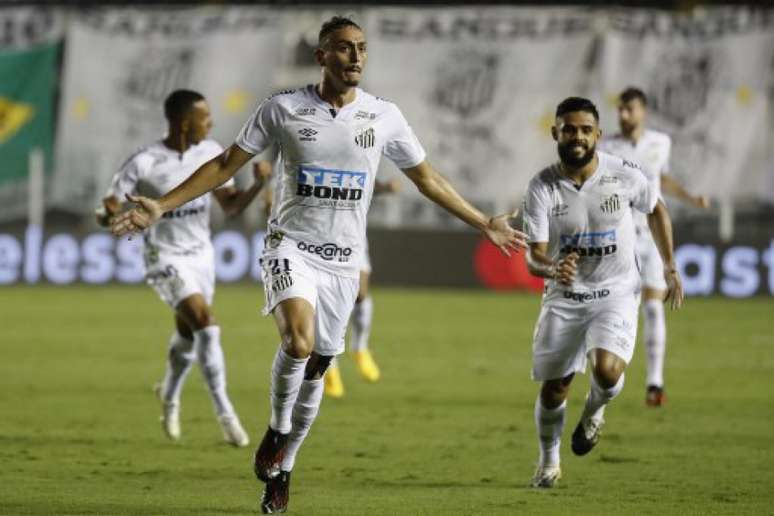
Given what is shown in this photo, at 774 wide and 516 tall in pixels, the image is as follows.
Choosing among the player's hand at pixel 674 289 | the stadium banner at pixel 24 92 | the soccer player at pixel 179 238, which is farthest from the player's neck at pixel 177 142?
the stadium banner at pixel 24 92

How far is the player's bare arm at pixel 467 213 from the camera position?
332 inches

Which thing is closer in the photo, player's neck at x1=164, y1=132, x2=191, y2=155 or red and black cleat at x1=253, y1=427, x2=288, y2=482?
red and black cleat at x1=253, y1=427, x2=288, y2=482

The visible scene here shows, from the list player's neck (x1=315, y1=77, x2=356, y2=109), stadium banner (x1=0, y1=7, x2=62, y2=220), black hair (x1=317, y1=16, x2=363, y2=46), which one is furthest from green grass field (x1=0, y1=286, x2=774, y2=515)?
stadium banner (x1=0, y1=7, x2=62, y2=220)

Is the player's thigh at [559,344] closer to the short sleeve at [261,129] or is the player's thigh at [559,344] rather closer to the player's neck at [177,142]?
the short sleeve at [261,129]

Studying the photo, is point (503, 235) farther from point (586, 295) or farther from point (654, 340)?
point (654, 340)

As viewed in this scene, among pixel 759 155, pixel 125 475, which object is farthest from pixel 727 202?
pixel 125 475

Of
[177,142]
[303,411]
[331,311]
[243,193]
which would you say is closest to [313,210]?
[331,311]

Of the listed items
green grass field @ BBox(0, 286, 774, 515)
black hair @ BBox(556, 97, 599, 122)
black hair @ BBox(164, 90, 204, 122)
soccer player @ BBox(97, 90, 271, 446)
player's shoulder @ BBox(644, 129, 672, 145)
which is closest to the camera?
green grass field @ BBox(0, 286, 774, 515)

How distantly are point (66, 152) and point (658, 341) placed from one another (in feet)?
48.2

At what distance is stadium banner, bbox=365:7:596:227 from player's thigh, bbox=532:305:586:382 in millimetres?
15370

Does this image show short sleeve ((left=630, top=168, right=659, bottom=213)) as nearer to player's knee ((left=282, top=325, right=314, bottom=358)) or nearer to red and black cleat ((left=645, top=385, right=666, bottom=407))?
player's knee ((left=282, top=325, right=314, bottom=358))

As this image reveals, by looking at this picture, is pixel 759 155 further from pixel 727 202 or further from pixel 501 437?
pixel 501 437

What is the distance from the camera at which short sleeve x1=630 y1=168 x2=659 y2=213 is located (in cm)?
965

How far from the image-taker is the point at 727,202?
80.6 ft
